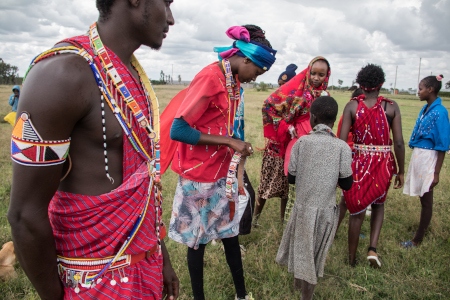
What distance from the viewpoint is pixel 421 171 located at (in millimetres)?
4203

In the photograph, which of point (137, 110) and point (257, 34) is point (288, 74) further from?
point (137, 110)

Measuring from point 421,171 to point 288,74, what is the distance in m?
2.19

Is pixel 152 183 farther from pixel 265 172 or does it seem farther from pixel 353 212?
pixel 265 172

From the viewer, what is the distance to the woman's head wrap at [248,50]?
2406mm

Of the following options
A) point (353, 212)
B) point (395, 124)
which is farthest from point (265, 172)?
point (395, 124)

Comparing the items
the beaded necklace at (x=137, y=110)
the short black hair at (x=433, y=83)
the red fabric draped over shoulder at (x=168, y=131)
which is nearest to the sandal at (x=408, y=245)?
the short black hair at (x=433, y=83)

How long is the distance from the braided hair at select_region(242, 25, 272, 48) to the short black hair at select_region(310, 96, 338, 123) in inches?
26.7

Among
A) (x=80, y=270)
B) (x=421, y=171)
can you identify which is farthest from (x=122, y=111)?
(x=421, y=171)

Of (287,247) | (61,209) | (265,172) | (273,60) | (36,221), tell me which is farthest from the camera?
(265,172)

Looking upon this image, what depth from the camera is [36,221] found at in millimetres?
1052

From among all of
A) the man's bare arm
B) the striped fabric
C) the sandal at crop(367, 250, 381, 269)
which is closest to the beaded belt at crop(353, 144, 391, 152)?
the sandal at crop(367, 250, 381, 269)

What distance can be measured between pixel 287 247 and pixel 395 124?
163cm

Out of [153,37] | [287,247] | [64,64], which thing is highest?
[153,37]

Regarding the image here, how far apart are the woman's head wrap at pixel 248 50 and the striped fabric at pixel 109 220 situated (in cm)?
125
